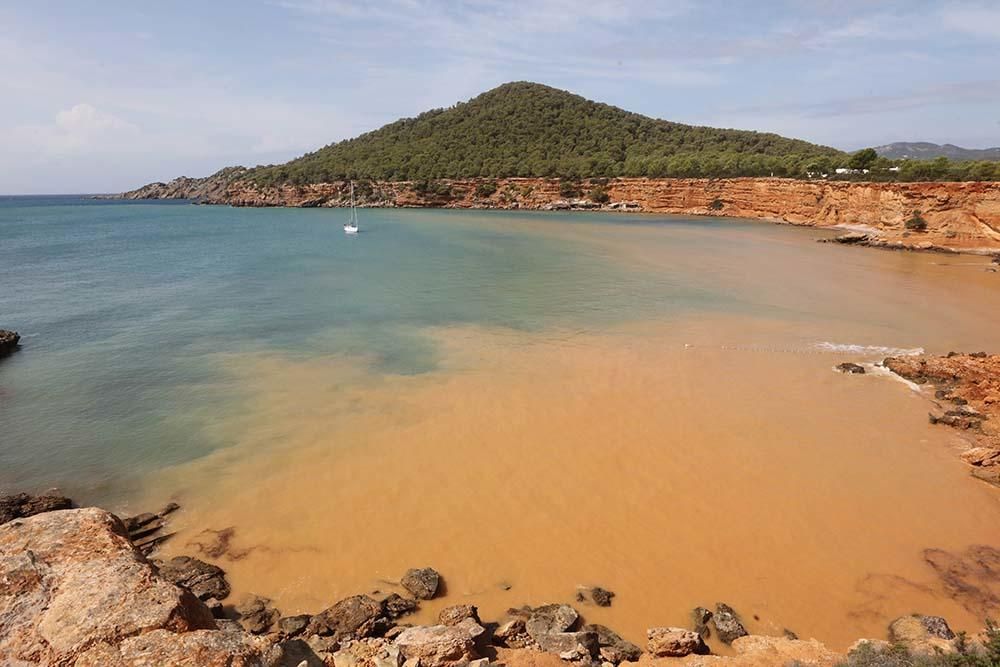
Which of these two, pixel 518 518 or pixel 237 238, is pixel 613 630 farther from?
pixel 237 238

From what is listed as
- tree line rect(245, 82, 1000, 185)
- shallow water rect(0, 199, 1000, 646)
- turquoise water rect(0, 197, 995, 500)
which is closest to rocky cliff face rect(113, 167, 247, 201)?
tree line rect(245, 82, 1000, 185)

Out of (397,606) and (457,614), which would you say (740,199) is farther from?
(397,606)

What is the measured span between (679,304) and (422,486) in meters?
16.4

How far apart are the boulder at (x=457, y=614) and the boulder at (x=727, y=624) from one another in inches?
113

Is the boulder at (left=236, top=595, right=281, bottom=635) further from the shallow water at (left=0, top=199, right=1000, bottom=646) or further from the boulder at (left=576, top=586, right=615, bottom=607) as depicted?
the boulder at (left=576, top=586, right=615, bottom=607)

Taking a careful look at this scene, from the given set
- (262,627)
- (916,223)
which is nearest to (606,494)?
(262,627)

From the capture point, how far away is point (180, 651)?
366 centimetres

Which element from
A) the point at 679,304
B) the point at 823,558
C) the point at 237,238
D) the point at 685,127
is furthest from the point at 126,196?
the point at 823,558

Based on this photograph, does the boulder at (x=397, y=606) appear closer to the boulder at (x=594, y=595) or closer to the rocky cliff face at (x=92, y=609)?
the boulder at (x=594, y=595)

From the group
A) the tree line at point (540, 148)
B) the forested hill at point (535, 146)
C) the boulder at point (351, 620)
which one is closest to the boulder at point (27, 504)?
the boulder at point (351, 620)

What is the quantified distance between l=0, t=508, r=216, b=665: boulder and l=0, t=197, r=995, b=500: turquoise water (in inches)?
A: 202

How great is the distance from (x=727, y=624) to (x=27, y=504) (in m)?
10.6

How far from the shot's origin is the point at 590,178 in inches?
3346

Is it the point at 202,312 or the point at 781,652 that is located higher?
the point at 202,312
